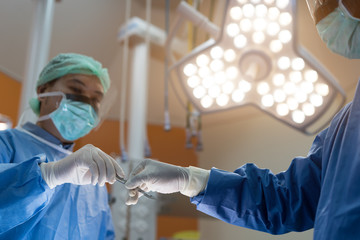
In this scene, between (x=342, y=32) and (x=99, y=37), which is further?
(x=99, y=37)

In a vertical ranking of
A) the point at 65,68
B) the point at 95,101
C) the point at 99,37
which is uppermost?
the point at 99,37

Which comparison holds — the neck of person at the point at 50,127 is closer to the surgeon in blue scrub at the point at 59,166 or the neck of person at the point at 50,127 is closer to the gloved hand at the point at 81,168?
the surgeon in blue scrub at the point at 59,166

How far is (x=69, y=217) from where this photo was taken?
49.6 inches

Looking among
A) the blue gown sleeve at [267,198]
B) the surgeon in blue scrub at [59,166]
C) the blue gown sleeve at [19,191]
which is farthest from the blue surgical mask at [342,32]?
the blue gown sleeve at [19,191]

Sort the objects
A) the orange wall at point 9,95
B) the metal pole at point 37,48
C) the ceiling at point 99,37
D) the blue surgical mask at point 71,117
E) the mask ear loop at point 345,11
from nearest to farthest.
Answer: the mask ear loop at point 345,11
the blue surgical mask at point 71,117
the ceiling at point 99,37
the metal pole at point 37,48
the orange wall at point 9,95

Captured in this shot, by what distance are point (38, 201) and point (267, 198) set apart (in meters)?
0.62

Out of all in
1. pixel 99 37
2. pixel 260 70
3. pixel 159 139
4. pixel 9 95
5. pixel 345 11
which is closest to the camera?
pixel 345 11

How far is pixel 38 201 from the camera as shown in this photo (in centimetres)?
98

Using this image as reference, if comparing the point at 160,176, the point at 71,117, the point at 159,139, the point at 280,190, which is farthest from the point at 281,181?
the point at 159,139

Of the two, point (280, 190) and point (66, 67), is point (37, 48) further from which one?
point (280, 190)

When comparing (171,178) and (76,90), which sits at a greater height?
(76,90)

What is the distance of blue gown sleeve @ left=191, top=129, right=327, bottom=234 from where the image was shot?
3.36ft

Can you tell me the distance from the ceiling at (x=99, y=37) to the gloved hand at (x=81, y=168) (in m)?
0.66

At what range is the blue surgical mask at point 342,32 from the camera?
0.90 metres
